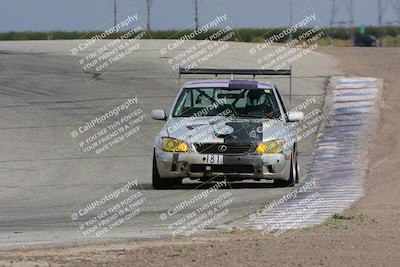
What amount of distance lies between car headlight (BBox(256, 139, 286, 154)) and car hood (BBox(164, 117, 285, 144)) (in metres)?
0.06

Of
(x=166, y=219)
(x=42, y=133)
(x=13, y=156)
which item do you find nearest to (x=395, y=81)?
(x=42, y=133)

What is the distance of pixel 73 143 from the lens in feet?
76.1

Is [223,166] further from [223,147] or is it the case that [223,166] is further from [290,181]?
[290,181]

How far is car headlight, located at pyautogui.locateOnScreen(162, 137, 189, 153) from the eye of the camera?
15500 mm

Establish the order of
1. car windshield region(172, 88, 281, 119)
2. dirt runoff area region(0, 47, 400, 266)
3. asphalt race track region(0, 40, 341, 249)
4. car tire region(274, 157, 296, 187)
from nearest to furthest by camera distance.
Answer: dirt runoff area region(0, 47, 400, 266) → asphalt race track region(0, 40, 341, 249) → car tire region(274, 157, 296, 187) → car windshield region(172, 88, 281, 119)

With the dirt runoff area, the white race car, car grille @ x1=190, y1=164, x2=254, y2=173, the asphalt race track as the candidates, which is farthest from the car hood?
the dirt runoff area

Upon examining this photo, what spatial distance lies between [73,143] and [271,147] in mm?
8300

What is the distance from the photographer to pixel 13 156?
21156 millimetres

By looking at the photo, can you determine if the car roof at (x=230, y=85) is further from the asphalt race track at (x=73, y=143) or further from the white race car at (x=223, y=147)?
the asphalt race track at (x=73, y=143)

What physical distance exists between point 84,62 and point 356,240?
86.4 feet

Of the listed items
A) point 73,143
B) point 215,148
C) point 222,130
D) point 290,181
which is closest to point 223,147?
point 215,148

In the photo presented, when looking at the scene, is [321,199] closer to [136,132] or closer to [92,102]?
[136,132]

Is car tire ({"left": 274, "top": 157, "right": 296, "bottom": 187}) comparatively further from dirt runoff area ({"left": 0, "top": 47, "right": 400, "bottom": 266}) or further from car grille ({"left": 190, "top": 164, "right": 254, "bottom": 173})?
dirt runoff area ({"left": 0, "top": 47, "right": 400, "bottom": 266})

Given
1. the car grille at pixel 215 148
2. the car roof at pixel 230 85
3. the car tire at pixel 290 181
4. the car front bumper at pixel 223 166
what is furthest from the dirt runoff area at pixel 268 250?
the car roof at pixel 230 85
